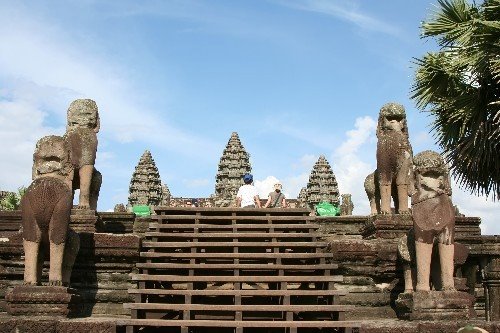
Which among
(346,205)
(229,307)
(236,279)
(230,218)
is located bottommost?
(229,307)

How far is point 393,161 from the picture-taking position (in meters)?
8.66

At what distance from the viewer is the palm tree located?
32.0ft

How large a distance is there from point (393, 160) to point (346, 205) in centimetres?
1314

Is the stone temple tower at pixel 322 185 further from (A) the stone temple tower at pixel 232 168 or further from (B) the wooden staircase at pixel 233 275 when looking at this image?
(B) the wooden staircase at pixel 233 275

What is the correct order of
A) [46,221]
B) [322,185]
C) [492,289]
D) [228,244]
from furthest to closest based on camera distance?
[322,185], [492,289], [228,244], [46,221]

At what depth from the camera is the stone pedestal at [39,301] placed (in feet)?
21.1

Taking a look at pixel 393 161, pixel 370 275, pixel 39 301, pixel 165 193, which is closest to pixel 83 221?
pixel 39 301

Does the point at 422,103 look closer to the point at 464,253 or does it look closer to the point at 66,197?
the point at 464,253

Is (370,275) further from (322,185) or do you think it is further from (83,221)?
(322,185)

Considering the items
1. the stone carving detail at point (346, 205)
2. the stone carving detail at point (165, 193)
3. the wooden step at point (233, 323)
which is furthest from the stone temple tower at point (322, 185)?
the wooden step at point (233, 323)

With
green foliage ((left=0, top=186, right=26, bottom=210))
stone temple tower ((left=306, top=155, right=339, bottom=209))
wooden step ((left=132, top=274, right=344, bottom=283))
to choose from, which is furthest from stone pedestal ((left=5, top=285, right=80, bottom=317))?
stone temple tower ((left=306, top=155, right=339, bottom=209))

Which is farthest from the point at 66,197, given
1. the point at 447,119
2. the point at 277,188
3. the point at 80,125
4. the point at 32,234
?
the point at 447,119

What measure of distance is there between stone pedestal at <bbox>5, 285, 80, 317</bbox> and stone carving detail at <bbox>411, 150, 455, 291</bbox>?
379cm

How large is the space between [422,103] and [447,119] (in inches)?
24.0
